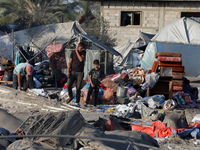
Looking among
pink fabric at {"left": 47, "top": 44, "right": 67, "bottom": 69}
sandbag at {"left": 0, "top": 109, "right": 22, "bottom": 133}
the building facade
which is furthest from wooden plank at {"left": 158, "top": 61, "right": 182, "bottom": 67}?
the building facade

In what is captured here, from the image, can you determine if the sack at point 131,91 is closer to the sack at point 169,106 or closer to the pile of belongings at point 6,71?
the sack at point 169,106

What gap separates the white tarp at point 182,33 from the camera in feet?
59.3

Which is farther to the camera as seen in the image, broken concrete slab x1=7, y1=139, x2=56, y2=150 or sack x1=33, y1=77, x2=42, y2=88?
sack x1=33, y1=77, x2=42, y2=88

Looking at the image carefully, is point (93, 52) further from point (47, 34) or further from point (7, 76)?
point (47, 34)

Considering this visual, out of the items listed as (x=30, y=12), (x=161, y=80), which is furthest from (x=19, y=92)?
(x=30, y=12)

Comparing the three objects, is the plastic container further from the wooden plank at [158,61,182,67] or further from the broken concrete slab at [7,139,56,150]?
the broken concrete slab at [7,139,56,150]

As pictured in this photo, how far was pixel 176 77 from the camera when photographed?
10789 millimetres

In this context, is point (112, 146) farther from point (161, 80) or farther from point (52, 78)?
point (52, 78)

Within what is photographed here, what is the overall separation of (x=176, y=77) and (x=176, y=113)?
3.85 metres

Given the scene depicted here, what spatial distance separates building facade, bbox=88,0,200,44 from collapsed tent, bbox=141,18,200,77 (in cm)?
586

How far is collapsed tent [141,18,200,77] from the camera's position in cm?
1798

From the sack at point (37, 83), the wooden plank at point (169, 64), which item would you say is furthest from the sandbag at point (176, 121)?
the sack at point (37, 83)

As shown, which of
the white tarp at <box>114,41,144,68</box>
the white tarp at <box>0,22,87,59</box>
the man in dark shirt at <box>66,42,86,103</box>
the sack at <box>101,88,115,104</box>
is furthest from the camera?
the white tarp at <box>0,22,87,59</box>

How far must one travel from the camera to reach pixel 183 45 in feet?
59.4
